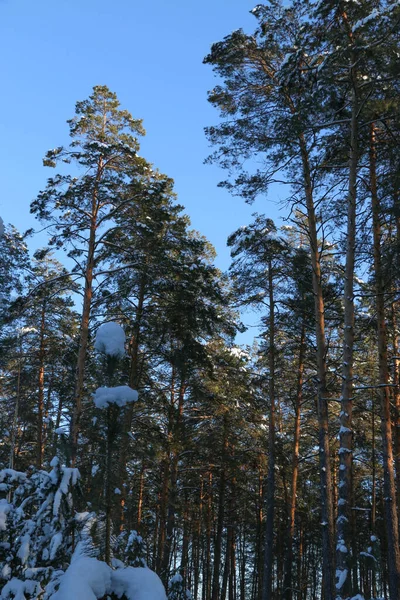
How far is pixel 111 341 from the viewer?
3869 mm

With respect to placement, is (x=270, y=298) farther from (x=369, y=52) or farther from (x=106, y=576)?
(x=106, y=576)

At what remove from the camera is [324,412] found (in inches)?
435

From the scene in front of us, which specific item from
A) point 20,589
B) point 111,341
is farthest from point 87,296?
point 111,341

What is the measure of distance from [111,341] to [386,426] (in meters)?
8.92

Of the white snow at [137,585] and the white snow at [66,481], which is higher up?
the white snow at [66,481]

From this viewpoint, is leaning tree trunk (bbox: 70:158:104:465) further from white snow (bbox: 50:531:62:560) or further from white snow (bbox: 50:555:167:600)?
white snow (bbox: 50:555:167:600)

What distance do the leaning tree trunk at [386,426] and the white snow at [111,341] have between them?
6.65 metres

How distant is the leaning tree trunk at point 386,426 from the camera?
10125mm

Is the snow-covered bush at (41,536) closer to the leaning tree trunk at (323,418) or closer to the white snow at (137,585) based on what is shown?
the white snow at (137,585)

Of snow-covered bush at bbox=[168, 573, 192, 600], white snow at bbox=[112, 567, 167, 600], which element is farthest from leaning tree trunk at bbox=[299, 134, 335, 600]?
white snow at bbox=[112, 567, 167, 600]

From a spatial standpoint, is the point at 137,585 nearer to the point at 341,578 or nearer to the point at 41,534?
the point at 41,534

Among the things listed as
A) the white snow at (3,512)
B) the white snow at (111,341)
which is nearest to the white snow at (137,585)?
the white snow at (111,341)

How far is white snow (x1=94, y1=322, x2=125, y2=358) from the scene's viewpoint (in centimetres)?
386

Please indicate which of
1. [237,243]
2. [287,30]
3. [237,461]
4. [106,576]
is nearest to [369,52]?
[287,30]
